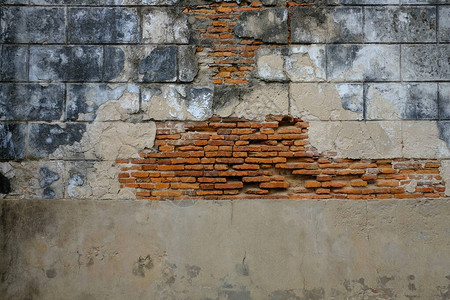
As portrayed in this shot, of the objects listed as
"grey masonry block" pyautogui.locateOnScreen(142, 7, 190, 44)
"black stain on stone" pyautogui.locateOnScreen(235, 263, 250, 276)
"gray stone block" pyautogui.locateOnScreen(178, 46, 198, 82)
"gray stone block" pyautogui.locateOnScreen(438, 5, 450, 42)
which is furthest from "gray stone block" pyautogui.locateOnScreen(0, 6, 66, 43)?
"gray stone block" pyautogui.locateOnScreen(438, 5, 450, 42)

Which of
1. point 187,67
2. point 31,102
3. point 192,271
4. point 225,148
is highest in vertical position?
point 187,67

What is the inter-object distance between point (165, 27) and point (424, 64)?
255 cm

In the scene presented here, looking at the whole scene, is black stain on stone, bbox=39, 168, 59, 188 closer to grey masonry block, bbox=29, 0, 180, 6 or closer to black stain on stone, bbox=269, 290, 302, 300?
grey masonry block, bbox=29, 0, 180, 6

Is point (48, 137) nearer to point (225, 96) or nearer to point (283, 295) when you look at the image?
point (225, 96)

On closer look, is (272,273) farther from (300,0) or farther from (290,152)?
Answer: (300,0)

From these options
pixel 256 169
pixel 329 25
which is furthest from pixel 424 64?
pixel 256 169

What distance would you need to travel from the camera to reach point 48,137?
4.12 metres

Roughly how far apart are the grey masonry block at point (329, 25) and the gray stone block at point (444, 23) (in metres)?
0.78

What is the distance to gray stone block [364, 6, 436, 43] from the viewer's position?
4.16 metres

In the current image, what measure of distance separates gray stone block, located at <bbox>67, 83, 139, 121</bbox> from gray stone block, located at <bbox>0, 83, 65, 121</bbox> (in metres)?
0.13

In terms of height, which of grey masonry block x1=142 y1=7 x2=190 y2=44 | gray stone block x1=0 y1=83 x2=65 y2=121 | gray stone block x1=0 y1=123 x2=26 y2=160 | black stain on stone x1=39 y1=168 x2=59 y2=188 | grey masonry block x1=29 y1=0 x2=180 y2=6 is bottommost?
black stain on stone x1=39 y1=168 x2=59 y2=188

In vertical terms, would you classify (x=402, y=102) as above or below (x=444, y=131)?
above

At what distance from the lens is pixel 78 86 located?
163 inches

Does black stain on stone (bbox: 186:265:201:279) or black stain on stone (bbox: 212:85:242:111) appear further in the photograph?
black stain on stone (bbox: 212:85:242:111)
